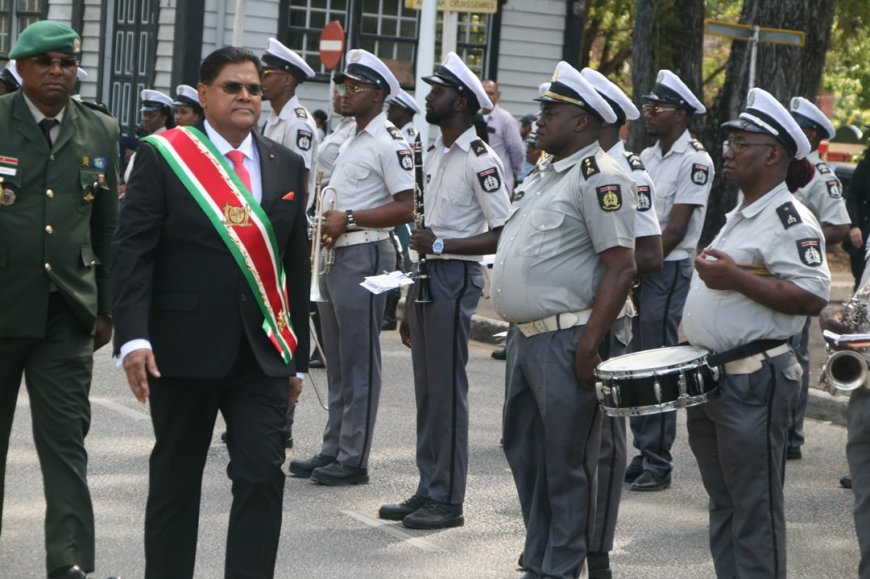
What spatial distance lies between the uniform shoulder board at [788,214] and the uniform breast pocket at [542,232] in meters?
0.80

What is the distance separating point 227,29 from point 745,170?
17.9m

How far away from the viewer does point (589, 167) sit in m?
5.84

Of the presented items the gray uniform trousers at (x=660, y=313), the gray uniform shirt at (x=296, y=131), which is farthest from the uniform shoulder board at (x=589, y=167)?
the gray uniform shirt at (x=296, y=131)

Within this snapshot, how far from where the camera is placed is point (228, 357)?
529 cm

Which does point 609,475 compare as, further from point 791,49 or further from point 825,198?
point 791,49

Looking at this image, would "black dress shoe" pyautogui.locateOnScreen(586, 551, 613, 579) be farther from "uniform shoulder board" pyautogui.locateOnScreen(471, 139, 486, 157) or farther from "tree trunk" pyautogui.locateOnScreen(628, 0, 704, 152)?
"tree trunk" pyautogui.locateOnScreen(628, 0, 704, 152)

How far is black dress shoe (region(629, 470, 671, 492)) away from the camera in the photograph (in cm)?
844

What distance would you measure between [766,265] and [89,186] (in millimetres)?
2605

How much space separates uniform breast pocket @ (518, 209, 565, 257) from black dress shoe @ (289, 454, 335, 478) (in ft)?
9.42

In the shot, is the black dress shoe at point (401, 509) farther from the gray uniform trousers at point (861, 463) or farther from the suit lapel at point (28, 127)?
the suit lapel at point (28, 127)

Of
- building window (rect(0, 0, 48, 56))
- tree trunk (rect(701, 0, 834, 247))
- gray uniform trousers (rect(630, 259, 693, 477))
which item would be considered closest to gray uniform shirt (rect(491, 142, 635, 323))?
gray uniform trousers (rect(630, 259, 693, 477))

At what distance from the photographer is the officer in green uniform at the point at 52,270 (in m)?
5.97

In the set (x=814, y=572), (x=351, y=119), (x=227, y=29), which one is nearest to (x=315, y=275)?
(x=351, y=119)

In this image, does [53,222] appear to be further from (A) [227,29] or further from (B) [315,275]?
(A) [227,29]
